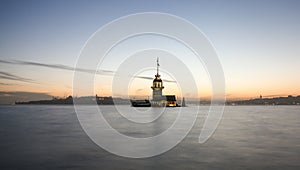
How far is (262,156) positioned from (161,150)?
7.10 m

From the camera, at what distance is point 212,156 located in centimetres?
1653

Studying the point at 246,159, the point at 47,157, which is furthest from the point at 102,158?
the point at 246,159

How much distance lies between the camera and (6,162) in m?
14.0

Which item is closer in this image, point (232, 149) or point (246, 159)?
point (246, 159)

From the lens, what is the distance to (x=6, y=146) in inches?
784

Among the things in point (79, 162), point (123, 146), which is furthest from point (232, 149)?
point (79, 162)

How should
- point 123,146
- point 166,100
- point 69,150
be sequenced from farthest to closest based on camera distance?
point 166,100
point 123,146
point 69,150

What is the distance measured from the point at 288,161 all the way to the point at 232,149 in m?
4.63

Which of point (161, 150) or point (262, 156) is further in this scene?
point (161, 150)

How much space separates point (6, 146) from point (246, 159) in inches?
731

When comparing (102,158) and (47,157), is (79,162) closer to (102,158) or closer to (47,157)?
(102,158)

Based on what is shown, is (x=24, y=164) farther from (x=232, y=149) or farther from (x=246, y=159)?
(x=232, y=149)

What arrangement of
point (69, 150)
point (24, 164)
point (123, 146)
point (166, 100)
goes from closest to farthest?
point (24, 164) → point (69, 150) → point (123, 146) → point (166, 100)

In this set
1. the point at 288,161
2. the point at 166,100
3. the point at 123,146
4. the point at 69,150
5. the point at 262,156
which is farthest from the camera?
the point at 166,100
